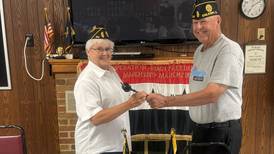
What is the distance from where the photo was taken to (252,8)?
10.5 ft

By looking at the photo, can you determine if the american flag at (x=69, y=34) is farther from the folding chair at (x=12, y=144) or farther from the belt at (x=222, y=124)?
the belt at (x=222, y=124)

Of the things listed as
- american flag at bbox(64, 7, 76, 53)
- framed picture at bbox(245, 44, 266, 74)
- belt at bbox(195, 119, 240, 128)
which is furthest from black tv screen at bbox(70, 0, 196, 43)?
belt at bbox(195, 119, 240, 128)

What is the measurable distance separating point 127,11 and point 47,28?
738mm

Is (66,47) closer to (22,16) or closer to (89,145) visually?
(22,16)

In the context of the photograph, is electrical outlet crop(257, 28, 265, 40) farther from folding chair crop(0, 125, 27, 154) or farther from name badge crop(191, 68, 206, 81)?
folding chair crop(0, 125, 27, 154)

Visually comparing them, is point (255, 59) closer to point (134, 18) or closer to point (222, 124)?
point (134, 18)

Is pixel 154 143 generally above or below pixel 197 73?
below

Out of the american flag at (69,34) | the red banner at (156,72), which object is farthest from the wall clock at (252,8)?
the american flag at (69,34)

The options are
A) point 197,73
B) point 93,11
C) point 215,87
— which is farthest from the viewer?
point 93,11

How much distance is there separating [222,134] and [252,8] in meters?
1.75

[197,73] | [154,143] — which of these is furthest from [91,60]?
[154,143]

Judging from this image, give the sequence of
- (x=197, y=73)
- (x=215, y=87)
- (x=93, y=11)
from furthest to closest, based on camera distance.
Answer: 1. (x=93, y=11)
2. (x=197, y=73)
3. (x=215, y=87)

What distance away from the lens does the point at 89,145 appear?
5.98 ft

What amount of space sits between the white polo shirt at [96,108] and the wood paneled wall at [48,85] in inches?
57.4
